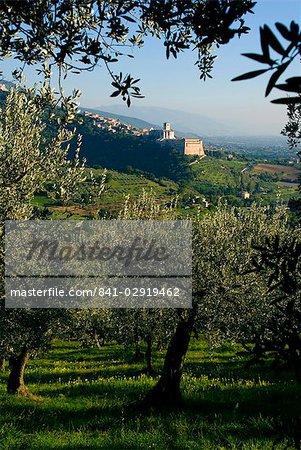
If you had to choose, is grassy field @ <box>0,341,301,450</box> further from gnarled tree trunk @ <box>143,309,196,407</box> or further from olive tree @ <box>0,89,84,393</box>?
olive tree @ <box>0,89,84,393</box>

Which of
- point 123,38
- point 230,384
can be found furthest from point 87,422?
point 123,38

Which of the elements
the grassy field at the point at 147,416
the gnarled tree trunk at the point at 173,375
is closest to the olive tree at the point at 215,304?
the gnarled tree trunk at the point at 173,375

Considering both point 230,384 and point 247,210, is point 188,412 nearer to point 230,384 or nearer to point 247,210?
point 230,384

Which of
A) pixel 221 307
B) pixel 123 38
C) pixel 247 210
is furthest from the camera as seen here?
pixel 247 210

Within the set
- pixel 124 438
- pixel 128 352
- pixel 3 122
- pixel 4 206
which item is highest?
pixel 3 122

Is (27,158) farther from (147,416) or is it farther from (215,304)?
(147,416)

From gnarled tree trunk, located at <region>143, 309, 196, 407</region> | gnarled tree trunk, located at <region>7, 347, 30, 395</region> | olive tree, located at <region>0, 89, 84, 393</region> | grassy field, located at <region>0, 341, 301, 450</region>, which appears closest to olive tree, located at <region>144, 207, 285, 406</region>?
gnarled tree trunk, located at <region>143, 309, 196, 407</region>

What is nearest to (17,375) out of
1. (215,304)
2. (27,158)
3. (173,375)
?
(173,375)

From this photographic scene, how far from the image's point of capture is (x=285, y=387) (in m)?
17.7

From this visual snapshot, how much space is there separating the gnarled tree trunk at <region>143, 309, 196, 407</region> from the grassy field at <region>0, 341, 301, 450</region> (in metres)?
0.58

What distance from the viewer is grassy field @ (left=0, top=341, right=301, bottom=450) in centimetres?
1185

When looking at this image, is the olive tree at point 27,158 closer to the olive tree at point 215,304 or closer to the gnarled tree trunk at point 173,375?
the olive tree at point 215,304

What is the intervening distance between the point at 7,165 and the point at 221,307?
9.97 metres

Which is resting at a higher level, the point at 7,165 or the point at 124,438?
the point at 7,165
